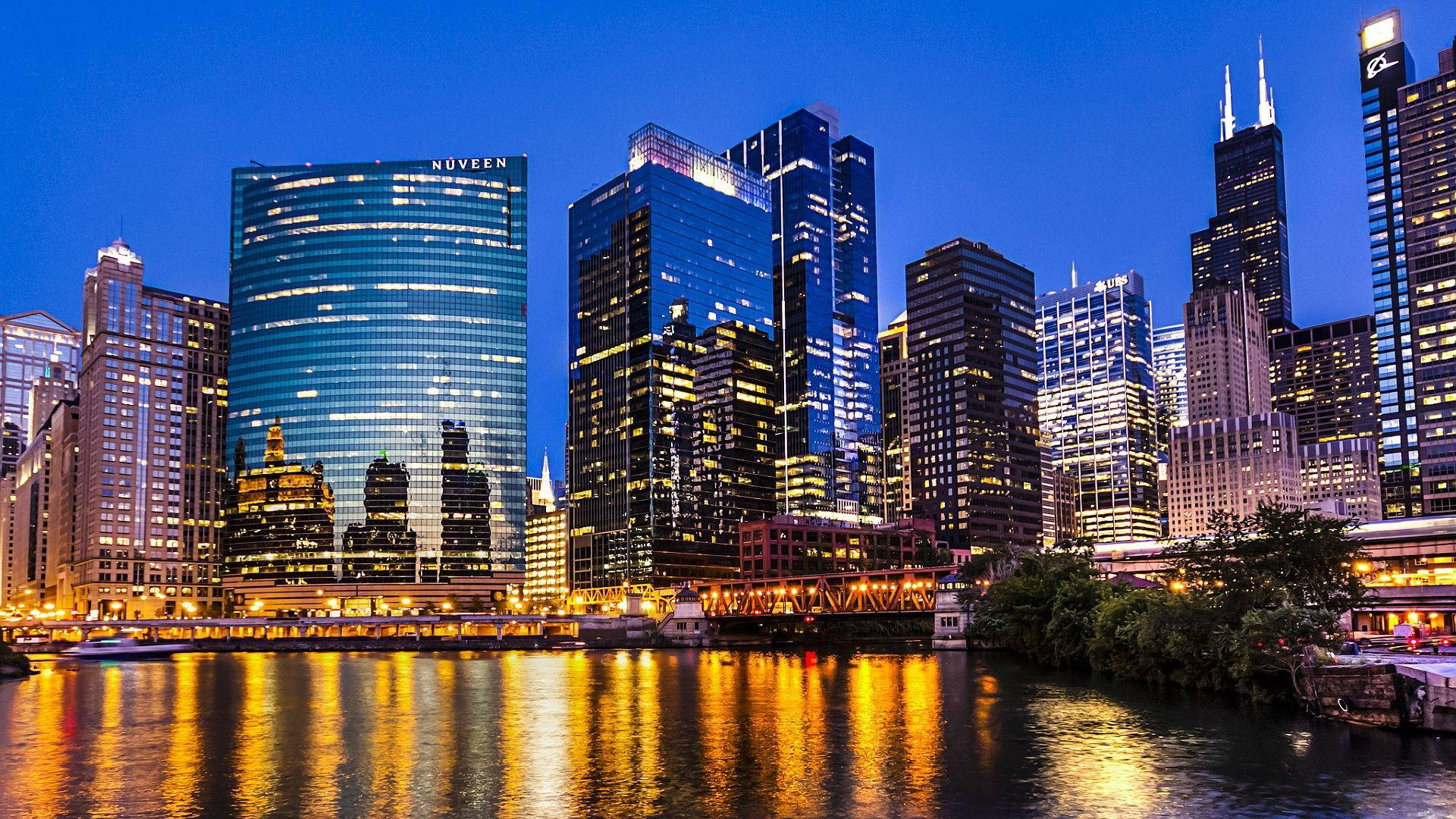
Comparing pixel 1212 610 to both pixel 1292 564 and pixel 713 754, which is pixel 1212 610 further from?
pixel 713 754

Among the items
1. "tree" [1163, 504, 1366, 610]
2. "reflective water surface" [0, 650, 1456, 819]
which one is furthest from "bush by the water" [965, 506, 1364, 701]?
"reflective water surface" [0, 650, 1456, 819]

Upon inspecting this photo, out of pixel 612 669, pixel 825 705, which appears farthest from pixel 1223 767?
pixel 612 669

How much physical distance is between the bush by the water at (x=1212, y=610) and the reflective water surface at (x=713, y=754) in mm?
3950

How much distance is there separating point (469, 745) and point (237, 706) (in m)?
38.8

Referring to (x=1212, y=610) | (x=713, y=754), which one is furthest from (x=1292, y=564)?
(x=713, y=754)

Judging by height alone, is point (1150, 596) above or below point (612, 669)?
above

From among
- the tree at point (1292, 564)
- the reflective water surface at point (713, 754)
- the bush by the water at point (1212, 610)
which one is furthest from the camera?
the tree at point (1292, 564)

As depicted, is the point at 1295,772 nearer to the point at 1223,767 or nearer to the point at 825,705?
the point at 1223,767

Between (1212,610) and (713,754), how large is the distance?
1674 inches

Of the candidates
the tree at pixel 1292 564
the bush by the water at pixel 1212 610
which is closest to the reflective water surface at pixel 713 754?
the bush by the water at pixel 1212 610

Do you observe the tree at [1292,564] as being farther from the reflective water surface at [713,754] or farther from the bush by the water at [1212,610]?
the reflective water surface at [713,754]

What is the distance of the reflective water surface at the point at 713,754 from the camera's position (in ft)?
168

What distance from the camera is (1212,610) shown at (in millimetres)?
88438

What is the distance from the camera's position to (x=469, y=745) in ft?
233
